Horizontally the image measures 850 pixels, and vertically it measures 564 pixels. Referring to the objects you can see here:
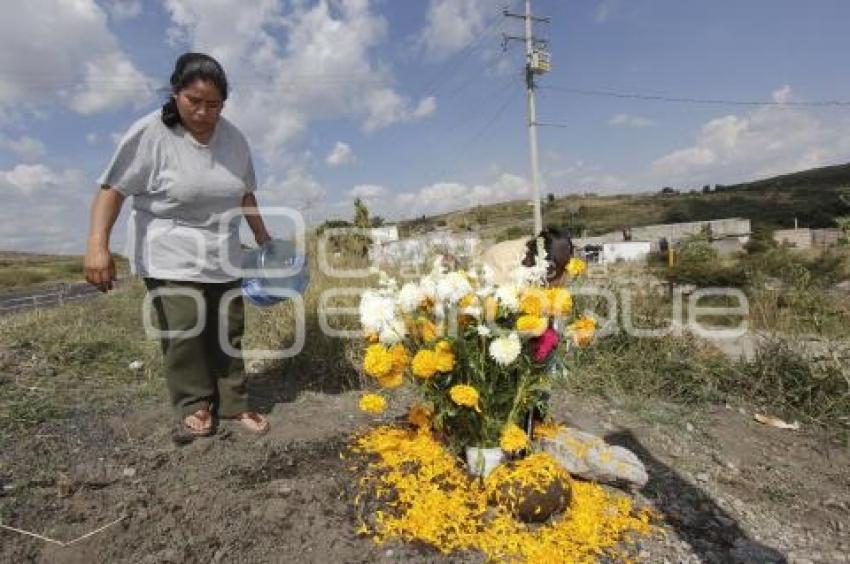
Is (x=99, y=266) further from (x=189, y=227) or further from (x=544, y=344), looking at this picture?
(x=544, y=344)

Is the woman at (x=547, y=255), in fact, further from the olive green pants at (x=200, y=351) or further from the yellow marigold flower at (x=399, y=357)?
the olive green pants at (x=200, y=351)

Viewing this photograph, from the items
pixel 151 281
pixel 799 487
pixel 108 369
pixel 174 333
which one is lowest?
pixel 799 487

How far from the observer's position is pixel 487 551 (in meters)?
1.75

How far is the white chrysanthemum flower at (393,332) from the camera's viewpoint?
2.06 metres

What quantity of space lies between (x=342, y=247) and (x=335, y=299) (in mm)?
1024

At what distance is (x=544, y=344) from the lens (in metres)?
2.04

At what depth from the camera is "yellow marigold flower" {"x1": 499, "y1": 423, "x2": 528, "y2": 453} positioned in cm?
196

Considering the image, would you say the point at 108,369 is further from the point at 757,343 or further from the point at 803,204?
the point at 803,204

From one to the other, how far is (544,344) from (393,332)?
0.54 m

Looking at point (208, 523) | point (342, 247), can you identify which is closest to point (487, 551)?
point (208, 523)

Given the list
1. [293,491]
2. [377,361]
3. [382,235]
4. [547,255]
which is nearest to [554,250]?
[547,255]

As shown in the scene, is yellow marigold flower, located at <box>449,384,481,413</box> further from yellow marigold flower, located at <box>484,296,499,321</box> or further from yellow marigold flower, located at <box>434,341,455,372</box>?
yellow marigold flower, located at <box>484,296,499,321</box>

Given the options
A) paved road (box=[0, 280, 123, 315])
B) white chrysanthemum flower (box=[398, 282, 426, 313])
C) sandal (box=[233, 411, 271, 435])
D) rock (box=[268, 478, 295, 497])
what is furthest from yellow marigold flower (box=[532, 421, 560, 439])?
paved road (box=[0, 280, 123, 315])

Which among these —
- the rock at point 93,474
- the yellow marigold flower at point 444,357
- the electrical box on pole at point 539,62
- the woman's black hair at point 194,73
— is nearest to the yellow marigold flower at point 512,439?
the yellow marigold flower at point 444,357
